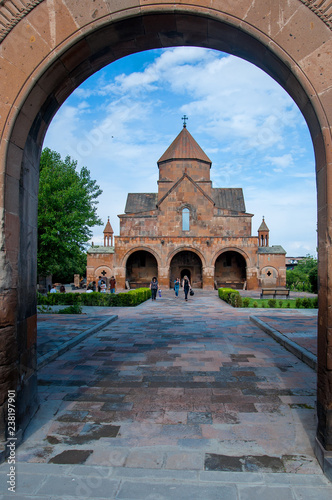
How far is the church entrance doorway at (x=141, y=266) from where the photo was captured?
99.2ft

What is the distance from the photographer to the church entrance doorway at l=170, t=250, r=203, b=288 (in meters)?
30.2

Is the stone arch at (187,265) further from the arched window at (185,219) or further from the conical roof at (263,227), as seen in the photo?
the conical roof at (263,227)

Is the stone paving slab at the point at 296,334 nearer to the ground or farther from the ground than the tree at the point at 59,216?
nearer to the ground

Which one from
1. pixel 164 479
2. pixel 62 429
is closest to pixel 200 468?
pixel 164 479

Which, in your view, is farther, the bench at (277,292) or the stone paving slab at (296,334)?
the bench at (277,292)

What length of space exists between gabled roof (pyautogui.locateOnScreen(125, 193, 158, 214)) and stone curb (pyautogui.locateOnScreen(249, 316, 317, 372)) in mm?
26394

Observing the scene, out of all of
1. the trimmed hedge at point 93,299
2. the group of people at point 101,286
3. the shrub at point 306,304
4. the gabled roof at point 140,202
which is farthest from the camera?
the gabled roof at point 140,202

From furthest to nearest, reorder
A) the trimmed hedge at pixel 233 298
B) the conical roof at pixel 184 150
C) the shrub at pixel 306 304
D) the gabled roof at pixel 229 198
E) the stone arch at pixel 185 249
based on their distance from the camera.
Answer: the gabled roof at pixel 229 198, the conical roof at pixel 184 150, the stone arch at pixel 185 249, the trimmed hedge at pixel 233 298, the shrub at pixel 306 304

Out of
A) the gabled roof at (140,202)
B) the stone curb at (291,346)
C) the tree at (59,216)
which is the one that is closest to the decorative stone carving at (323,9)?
the stone curb at (291,346)

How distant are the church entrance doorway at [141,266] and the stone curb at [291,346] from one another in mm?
21097

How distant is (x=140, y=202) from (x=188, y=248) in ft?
31.3

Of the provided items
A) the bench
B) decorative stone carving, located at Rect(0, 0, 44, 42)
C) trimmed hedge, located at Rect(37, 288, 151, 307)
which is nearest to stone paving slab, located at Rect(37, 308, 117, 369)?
decorative stone carving, located at Rect(0, 0, 44, 42)

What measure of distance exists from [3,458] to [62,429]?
2.13 feet

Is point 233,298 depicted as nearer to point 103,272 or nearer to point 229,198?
point 103,272
